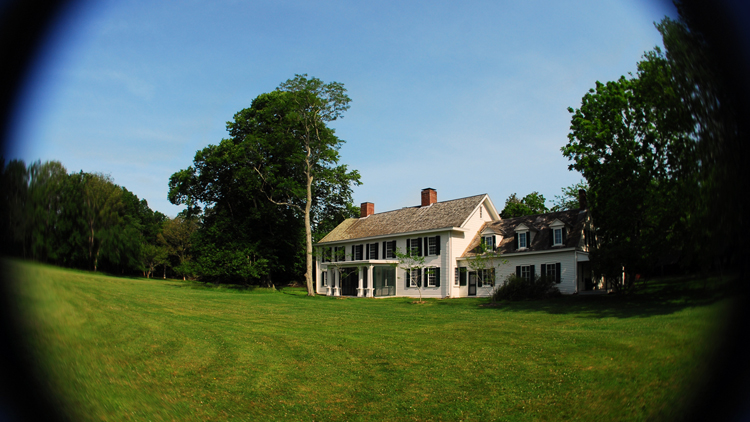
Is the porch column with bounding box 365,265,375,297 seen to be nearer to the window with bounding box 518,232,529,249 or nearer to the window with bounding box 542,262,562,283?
the window with bounding box 518,232,529,249

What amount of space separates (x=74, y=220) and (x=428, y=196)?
36.3 meters

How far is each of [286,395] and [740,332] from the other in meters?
3.42

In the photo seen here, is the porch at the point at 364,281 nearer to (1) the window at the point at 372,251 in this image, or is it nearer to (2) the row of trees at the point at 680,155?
(1) the window at the point at 372,251

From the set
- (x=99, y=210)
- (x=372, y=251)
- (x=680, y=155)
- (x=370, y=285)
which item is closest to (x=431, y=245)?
(x=370, y=285)

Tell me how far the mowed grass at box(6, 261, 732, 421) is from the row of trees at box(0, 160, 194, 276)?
0.28ft

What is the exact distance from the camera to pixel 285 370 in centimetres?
505

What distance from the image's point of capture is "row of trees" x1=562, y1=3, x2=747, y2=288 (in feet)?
5.86

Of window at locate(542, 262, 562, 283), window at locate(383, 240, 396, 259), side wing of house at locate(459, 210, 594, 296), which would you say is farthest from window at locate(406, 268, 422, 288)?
window at locate(542, 262, 562, 283)

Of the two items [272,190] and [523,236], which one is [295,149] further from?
[523,236]

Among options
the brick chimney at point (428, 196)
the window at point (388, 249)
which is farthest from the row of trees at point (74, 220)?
the brick chimney at point (428, 196)

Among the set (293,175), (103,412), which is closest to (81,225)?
(103,412)

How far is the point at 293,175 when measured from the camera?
35.1 metres

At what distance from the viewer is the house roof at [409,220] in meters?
33.8

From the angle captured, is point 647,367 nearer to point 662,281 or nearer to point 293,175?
point 662,281
